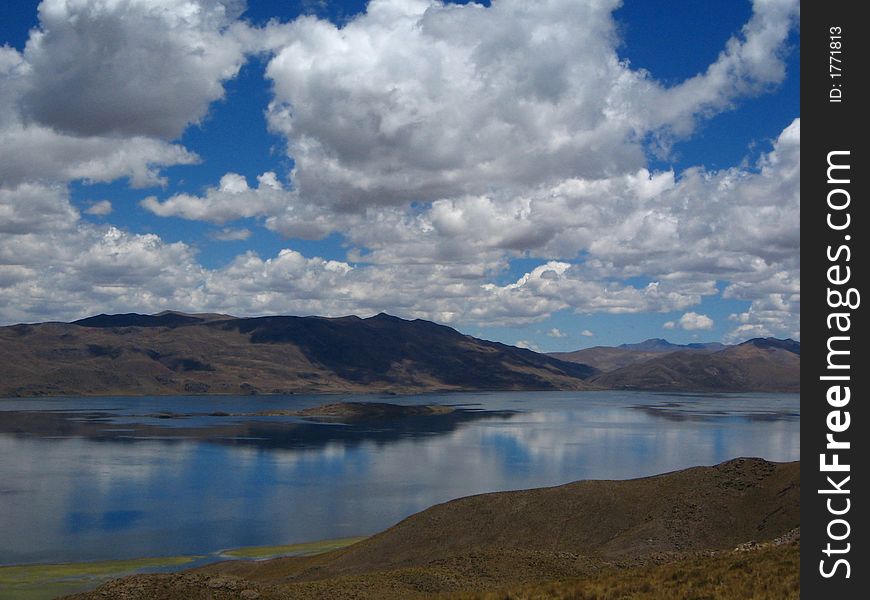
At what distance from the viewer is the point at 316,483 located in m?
134

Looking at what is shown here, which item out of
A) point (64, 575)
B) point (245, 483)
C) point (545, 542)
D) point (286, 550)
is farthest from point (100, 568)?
point (245, 483)

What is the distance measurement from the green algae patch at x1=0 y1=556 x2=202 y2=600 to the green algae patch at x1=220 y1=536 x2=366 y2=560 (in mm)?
4361

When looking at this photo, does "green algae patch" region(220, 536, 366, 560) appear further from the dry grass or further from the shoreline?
the dry grass

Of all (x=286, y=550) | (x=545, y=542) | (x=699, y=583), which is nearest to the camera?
(x=699, y=583)

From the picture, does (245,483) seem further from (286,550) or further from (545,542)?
(545,542)

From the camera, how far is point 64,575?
235 feet

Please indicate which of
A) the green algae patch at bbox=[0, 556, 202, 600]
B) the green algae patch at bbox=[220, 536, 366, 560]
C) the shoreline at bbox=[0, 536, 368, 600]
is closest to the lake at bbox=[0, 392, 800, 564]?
the shoreline at bbox=[0, 536, 368, 600]

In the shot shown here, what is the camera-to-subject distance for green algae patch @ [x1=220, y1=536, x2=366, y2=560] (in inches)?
3166

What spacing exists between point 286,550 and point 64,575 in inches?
851
